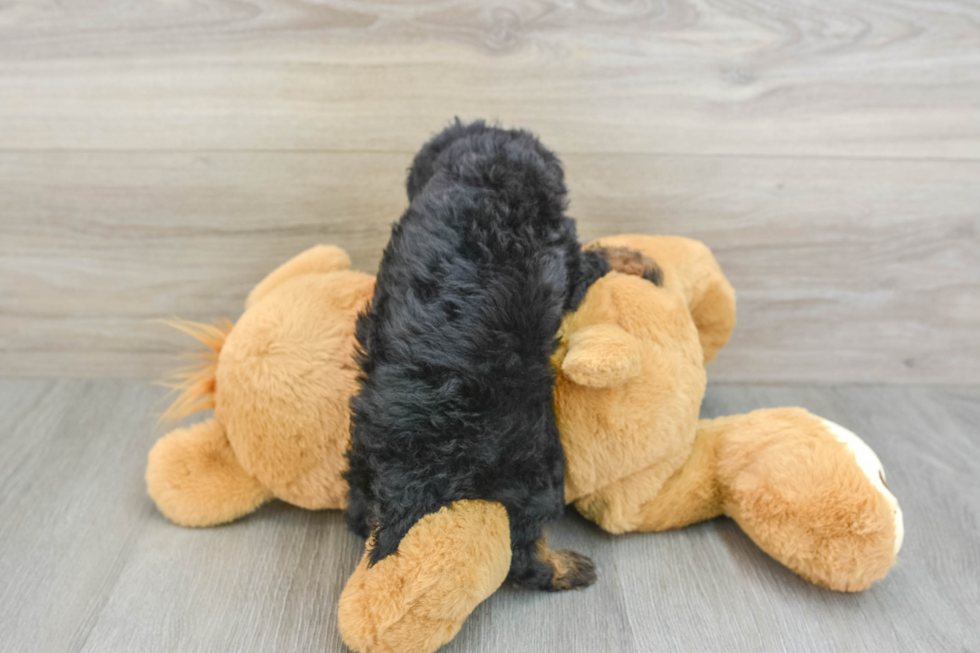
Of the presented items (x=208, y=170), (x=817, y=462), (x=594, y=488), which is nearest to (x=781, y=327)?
(x=817, y=462)

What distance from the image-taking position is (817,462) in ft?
2.06

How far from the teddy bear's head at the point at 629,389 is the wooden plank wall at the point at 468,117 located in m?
0.26

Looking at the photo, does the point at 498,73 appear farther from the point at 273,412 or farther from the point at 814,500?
the point at 814,500

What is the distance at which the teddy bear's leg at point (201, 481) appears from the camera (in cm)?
69

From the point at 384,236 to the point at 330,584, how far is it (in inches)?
17.0

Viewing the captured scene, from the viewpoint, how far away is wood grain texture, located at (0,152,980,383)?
2.76 feet

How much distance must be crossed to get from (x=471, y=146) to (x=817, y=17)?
19.2 inches

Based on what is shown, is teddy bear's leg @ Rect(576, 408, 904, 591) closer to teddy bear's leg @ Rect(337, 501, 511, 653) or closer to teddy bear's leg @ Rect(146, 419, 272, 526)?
teddy bear's leg @ Rect(337, 501, 511, 653)

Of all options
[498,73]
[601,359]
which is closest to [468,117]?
[498,73]

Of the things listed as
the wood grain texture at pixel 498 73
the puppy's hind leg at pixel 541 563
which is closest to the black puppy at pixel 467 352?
the puppy's hind leg at pixel 541 563

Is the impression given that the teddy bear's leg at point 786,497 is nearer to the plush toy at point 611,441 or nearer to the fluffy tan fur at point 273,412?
the plush toy at point 611,441

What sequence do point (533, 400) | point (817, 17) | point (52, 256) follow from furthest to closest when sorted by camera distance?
point (52, 256) → point (817, 17) → point (533, 400)

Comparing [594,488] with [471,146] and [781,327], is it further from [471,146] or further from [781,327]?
[781,327]

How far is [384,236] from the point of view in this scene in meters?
0.87
